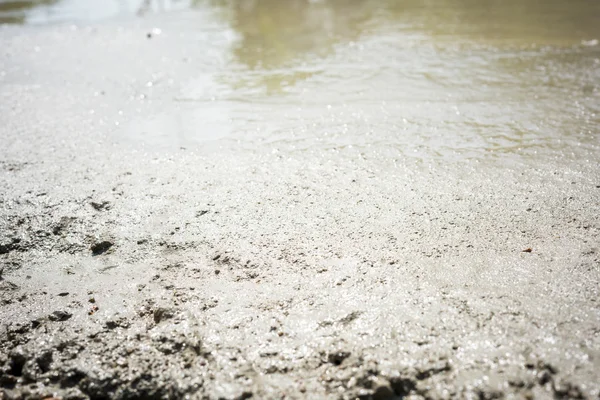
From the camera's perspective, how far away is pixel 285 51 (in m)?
5.27

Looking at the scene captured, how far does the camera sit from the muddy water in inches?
124

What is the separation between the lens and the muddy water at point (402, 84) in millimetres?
3143

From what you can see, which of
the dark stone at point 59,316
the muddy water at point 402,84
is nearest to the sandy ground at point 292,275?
the dark stone at point 59,316

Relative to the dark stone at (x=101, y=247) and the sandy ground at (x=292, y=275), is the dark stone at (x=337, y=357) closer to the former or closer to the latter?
the sandy ground at (x=292, y=275)

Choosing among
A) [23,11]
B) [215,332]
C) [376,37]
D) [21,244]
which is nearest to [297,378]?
[215,332]

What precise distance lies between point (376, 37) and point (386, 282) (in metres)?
4.32

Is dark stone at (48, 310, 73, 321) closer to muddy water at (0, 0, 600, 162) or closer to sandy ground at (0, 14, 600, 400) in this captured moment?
sandy ground at (0, 14, 600, 400)

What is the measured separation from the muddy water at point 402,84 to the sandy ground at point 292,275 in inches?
9.6

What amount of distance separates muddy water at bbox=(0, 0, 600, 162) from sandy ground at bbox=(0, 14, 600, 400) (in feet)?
0.80

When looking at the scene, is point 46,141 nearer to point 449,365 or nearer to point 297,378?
point 297,378

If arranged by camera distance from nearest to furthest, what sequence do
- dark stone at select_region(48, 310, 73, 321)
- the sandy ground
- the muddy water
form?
the sandy ground → dark stone at select_region(48, 310, 73, 321) → the muddy water

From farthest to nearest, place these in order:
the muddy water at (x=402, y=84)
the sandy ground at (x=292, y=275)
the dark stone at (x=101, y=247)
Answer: the muddy water at (x=402, y=84)
the dark stone at (x=101, y=247)
the sandy ground at (x=292, y=275)

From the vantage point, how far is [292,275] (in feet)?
6.63

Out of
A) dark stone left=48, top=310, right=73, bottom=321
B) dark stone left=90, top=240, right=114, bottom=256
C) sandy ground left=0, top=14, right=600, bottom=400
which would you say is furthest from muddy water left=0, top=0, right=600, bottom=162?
dark stone left=48, top=310, right=73, bottom=321
